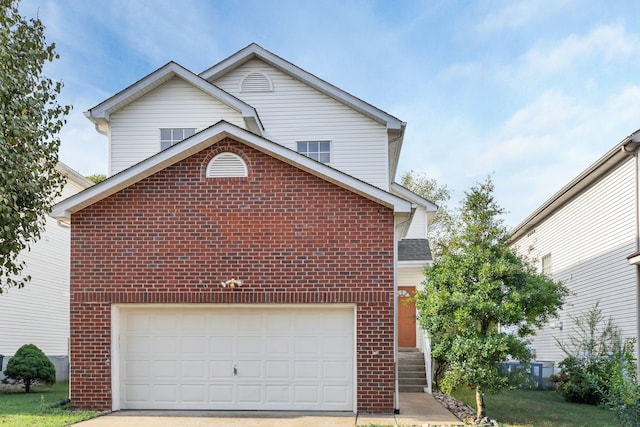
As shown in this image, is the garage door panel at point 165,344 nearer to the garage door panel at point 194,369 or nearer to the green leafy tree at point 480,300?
the garage door panel at point 194,369

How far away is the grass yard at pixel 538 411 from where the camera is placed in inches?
478

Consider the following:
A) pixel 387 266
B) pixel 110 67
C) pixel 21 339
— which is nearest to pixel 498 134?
pixel 110 67

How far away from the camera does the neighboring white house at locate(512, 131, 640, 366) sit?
1548cm

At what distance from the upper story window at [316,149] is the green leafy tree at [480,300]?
5.88m

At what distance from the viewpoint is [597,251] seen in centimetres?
1811

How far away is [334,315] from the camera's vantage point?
1278cm

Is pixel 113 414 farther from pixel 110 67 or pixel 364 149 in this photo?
pixel 110 67

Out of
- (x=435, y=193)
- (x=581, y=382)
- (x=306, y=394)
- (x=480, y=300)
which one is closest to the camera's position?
(x=480, y=300)

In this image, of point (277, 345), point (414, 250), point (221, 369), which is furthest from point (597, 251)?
point (221, 369)

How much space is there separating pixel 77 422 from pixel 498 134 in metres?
24.2

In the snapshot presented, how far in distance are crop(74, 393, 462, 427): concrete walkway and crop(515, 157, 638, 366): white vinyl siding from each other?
6418mm

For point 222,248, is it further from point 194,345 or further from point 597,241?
point 597,241

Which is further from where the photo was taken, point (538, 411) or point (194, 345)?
point (538, 411)

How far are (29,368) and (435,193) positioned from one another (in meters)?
28.8
